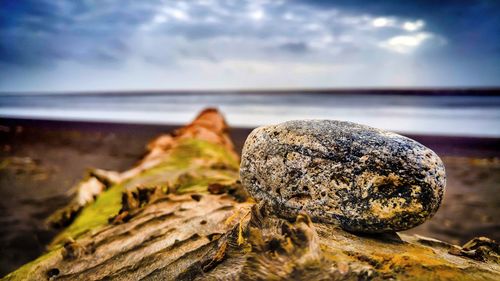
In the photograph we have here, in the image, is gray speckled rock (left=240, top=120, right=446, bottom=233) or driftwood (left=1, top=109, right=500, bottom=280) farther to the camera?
gray speckled rock (left=240, top=120, right=446, bottom=233)

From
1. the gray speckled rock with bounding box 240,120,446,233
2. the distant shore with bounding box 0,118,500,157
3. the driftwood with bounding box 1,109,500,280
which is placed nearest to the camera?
the driftwood with bounding box 1,109,500,280

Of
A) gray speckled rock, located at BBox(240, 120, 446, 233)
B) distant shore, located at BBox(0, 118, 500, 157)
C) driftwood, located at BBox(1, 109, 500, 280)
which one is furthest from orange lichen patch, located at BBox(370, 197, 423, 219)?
distant shore, located at BBox(0, 118, 500, 157)

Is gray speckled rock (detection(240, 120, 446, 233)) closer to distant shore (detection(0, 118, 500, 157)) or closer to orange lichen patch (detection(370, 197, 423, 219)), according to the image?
orange lichen patch (detection(370, 197, 423, 219))

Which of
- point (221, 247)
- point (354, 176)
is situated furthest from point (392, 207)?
point (221, 247)

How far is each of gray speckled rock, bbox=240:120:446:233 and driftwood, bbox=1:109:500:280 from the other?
0.12m

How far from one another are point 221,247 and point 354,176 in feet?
2.34

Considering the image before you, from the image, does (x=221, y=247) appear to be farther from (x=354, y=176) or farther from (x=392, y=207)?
(x=392, y=207)

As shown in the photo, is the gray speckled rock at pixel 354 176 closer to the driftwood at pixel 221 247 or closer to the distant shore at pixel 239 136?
the driftwood at pixel 221 247

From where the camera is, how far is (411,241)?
1984mm

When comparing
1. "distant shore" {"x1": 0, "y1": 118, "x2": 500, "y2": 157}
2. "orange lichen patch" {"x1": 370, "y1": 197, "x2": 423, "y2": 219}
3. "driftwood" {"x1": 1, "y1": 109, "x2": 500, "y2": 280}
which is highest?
"orange lichen patch" {"x1": 370, "y1": 197, "x2": 423, "y2": 219}

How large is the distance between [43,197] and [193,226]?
3.84m

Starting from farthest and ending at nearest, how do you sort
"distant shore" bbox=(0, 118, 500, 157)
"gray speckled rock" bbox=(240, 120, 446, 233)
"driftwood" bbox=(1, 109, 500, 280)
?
1. "distant shore" bbox=(0, 118, 500, 157)
2. "gray speckled rock" bbox=(240, 120, 446, 233)
3. "driftwood" bbox=(1, 109, 500, 280)

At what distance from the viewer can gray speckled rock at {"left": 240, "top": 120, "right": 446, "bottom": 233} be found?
5.63ft

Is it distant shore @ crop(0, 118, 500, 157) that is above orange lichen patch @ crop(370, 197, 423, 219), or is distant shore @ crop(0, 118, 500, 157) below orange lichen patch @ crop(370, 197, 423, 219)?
below
